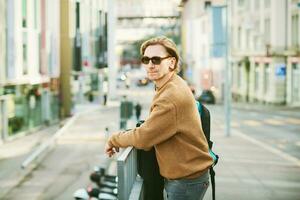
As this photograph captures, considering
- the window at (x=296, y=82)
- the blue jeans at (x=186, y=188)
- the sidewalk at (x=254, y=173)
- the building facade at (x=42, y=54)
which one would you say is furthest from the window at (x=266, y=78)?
the blue jeans at (x=186, y=188)

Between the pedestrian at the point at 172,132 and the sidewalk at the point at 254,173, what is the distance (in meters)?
3.83

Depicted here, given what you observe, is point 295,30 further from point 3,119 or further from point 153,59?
A: point 153,59

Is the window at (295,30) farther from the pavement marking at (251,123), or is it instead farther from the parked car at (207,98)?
the pavement marking at (251,123)

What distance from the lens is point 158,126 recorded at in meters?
3.66

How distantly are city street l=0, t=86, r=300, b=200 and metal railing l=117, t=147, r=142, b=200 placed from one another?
3.64 metres

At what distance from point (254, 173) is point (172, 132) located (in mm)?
9150

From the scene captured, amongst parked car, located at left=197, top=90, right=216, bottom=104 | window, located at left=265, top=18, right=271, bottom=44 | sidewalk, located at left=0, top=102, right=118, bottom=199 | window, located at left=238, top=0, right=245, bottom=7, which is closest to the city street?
sidewalk, located at left=0, top=102, right=118, bottom=199

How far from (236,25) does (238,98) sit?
19.7 ft

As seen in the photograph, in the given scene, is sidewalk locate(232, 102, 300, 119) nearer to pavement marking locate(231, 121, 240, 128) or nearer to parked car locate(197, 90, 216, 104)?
parked car locate(197, 90, 216, 104)

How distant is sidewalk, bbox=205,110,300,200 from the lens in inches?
377

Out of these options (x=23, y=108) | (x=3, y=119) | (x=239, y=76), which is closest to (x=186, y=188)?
(x=3, y=119)

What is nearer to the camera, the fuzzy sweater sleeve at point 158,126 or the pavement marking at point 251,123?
the fuzzy sweater sleeve at point 158,126

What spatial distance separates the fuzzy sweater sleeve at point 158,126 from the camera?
364 centimetres

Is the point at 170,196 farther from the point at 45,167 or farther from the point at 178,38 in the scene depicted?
the point at 178,38
